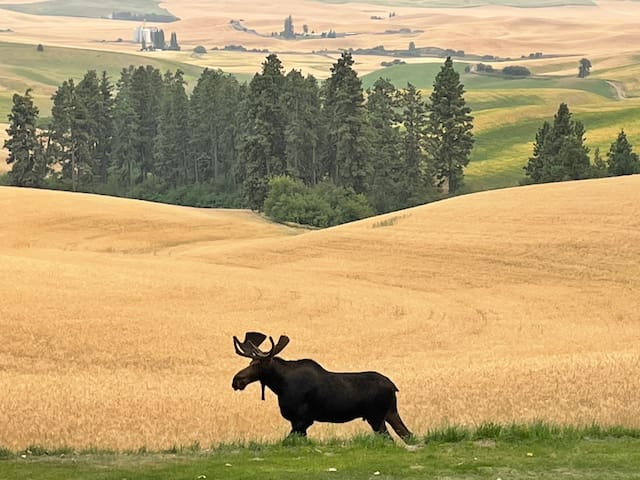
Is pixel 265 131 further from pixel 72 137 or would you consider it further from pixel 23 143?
pixel 72 137

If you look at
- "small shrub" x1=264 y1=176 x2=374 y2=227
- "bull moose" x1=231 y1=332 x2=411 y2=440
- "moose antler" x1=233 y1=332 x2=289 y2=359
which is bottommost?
"small shrub" x1=264 y1=176 x2=374 y2=227

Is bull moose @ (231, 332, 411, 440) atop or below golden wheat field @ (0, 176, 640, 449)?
atop

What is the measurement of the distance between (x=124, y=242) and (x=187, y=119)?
60570 millimetres

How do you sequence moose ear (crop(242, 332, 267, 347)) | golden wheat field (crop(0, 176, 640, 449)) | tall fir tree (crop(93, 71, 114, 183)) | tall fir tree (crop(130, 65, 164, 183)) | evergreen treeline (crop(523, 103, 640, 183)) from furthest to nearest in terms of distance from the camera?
1. tall fir tree (crop(130, 65, 164, 183))
2. tall fir tree (crop(93, 71, 114, 183))
3. evergreen treeline (crop(523, 103, 640, 183))
4. golden wheat field (crop(0, 176, 640, 449))
5. moose ear (crop(242, 332, 267, 347))

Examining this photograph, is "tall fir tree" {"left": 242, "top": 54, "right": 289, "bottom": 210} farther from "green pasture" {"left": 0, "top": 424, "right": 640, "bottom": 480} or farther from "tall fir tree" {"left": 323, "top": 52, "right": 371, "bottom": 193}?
"green pasture" {"left": 0, "top": 424, "right": 640, "bottom": 480}

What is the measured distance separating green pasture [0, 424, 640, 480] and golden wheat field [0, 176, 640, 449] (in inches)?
90.7

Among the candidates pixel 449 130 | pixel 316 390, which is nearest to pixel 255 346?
pixel 316 390

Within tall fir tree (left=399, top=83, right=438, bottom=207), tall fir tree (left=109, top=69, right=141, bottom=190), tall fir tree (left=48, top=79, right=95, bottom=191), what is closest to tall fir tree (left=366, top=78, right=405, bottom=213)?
tall fir tree (left=399, top=83, right=438, bottom=207)

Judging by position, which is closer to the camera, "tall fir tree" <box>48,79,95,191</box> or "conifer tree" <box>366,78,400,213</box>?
"conifer tree" <box>366,78,400,213</box>

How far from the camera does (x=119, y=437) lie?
55.9 feet

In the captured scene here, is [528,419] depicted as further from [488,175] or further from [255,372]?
[488,175]

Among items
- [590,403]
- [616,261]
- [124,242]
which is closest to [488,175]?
[124,242]

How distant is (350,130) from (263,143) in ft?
26.8

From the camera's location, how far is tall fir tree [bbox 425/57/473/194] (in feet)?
340
